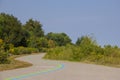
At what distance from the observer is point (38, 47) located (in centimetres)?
7969

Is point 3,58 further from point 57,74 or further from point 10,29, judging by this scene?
point 10,29

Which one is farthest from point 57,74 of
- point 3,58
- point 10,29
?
point 10,29

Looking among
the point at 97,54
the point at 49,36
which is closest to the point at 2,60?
the point at 97,54

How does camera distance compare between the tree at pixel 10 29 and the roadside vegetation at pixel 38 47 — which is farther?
the tree at pixel 10 29

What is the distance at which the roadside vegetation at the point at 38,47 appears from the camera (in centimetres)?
3336

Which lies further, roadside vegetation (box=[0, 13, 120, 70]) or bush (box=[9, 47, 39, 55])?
bush (box=[9, 47, 39, 55])

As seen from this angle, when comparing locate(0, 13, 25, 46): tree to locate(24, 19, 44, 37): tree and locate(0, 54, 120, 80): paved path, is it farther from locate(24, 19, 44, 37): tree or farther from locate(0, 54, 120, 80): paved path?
locate(0, 54, 120, 80): paved path

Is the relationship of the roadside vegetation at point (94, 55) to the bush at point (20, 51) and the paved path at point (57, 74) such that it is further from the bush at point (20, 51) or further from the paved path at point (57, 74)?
the bush at point (20, 51)

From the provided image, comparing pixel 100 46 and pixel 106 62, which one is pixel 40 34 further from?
pixel 106 62

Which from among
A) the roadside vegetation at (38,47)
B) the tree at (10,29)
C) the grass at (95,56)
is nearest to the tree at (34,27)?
the roadside vegetation at (38,47)

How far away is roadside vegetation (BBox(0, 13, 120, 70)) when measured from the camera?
3336cm

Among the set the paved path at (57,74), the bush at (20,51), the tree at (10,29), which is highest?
the tree at (10,29)

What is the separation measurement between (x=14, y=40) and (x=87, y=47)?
33064 millimetres

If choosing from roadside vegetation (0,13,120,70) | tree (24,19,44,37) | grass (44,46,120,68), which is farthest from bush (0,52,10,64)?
tree (24,19,44,37)
